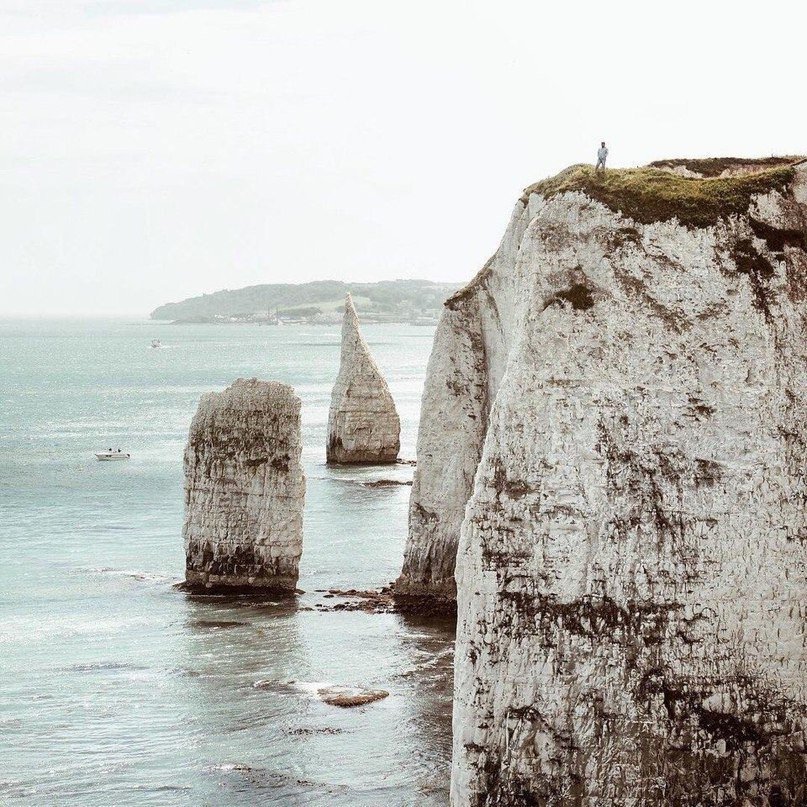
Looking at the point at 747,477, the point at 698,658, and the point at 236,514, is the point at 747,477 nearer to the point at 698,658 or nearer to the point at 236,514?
the point at 698,658

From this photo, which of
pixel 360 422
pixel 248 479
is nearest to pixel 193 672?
pixel 248 479

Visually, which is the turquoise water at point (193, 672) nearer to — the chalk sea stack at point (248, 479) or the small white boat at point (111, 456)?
the chalk sea stack at point (248, 479)

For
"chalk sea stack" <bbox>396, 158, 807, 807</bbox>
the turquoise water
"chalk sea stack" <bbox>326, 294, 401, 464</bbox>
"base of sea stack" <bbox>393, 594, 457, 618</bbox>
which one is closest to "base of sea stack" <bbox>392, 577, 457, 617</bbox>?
"base of sea stack" <bbox>393, 594, 457, 618</bbox>

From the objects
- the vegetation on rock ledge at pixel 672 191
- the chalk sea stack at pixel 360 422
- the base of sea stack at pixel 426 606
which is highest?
the vegetation on rock ledge at pixel 672 191

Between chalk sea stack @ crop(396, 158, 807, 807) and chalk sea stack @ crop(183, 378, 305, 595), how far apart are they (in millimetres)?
13571

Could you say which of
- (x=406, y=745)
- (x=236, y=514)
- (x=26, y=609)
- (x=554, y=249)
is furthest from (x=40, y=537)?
(x=554, y=249)

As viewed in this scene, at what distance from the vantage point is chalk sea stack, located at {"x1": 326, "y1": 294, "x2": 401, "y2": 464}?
51.8 metres

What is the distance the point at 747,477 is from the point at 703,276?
2054 millimetres

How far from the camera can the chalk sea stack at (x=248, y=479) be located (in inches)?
1057

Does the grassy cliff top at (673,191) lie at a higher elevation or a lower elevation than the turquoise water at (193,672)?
higher

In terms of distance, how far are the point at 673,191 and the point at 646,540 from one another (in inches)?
142

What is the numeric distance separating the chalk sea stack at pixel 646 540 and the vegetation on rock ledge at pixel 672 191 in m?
0.06

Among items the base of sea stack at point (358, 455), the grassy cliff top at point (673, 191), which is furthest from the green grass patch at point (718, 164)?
the base of sea stack at point (358, 455)

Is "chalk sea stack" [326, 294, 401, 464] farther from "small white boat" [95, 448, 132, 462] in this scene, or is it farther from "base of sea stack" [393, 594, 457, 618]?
"base of sea stack" [393, 594, 457, 618]
